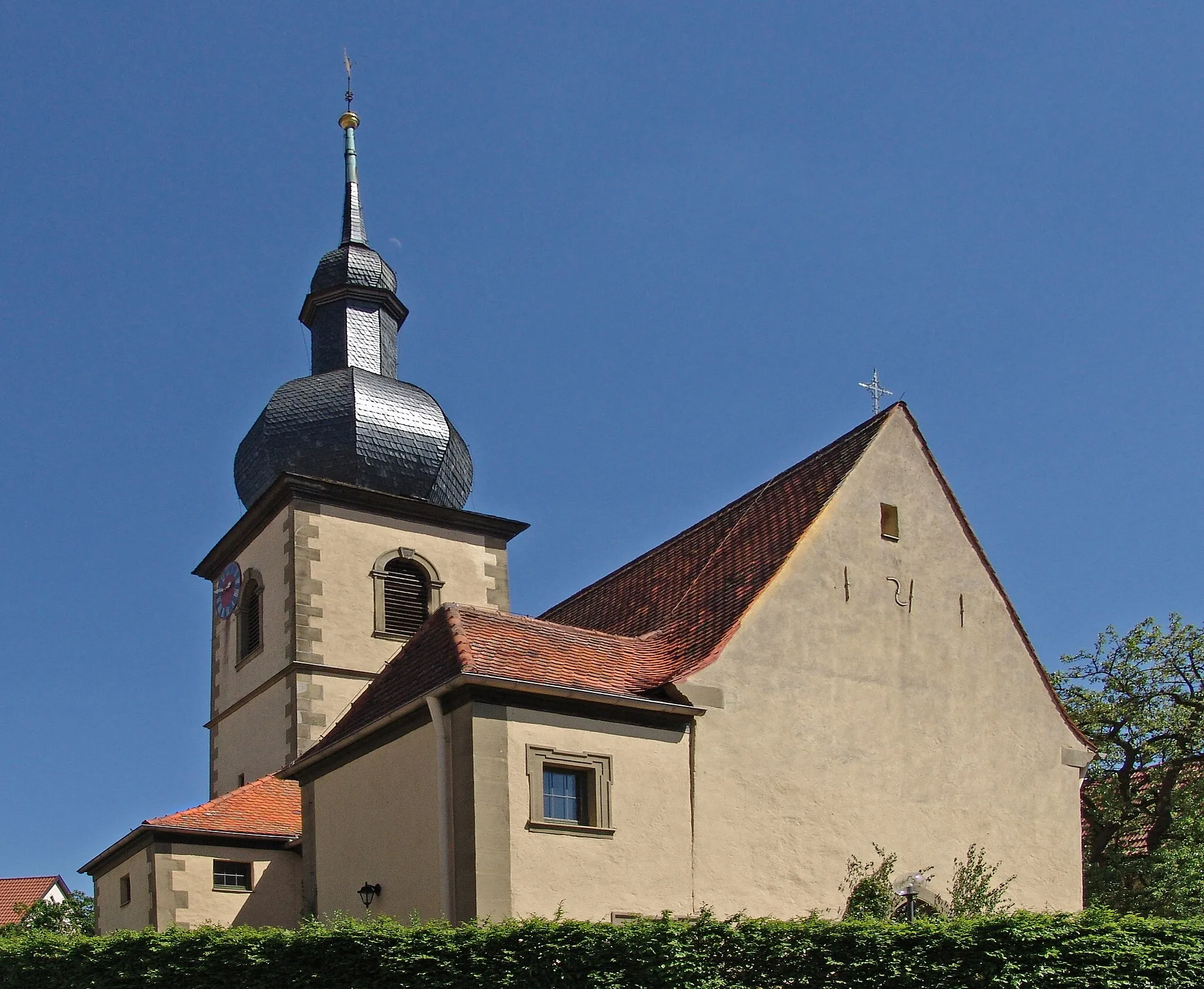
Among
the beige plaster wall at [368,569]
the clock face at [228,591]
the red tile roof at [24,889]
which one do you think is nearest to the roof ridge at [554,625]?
the beige plaster wall at [368,569]

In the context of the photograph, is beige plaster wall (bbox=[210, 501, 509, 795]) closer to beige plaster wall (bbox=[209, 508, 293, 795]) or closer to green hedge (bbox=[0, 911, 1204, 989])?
beige plaster wall (bbox=[209, 508, 293, 795])

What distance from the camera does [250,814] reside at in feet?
88.2

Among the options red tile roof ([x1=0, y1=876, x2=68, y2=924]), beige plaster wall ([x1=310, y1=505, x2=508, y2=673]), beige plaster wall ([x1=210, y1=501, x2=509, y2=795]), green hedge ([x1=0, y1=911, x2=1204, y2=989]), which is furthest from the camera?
red tile roof ([x1=0, y1=876, x2=68, y2=924])

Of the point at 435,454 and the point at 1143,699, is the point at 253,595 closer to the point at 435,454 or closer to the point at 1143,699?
the point at 435,454

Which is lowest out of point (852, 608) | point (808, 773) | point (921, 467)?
point (808, 773)

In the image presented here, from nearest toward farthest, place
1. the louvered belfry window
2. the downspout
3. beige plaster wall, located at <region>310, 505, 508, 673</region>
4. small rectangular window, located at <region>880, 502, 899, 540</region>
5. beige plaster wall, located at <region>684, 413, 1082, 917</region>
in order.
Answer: the downspout
beige plaster wall, located at <region>684, 413, 1082, 917</region>
small rectangular window, located at <region>880, 502, 899, 540</region>
beige plaster wall, located at <region>310, 505, 508, 673</region>
the louvered belfry window

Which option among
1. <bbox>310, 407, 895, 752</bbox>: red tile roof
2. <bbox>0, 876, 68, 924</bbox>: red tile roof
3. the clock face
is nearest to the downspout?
<bbox>310, 407, 895, 752</bbox>: red tile roof

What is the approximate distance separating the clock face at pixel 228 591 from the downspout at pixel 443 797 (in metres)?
16.9

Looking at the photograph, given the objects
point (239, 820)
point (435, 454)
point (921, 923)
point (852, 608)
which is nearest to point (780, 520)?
point (852, 608)

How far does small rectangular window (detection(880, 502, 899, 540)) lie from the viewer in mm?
24188

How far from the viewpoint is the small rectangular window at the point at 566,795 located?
19.5 m

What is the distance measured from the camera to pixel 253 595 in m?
35.0

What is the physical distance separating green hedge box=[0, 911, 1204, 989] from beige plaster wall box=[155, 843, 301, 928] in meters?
7.57

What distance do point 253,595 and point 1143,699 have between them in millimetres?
18472
